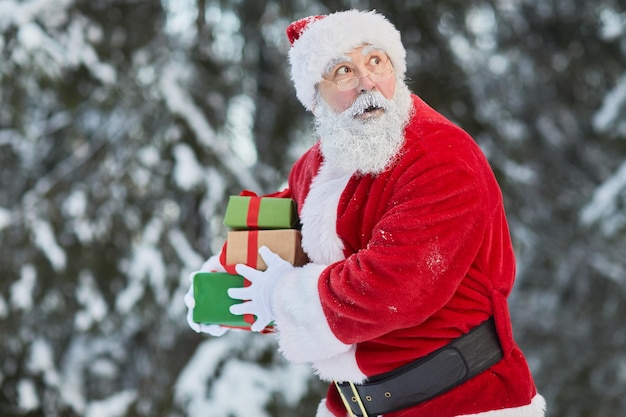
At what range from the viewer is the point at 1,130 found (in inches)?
171

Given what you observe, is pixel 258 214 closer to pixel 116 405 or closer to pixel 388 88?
pixel 388 88

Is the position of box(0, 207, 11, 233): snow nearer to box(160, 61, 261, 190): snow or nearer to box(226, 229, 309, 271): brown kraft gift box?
box(160, 61, 261, 190): snow

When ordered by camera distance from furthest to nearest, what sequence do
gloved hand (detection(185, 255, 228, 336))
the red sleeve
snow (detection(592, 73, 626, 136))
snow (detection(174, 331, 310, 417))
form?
1. snow (detection(592, 73, 626, 136))
2. snow (detection(174, 331, 310, 417))
3. gloved hand (detection(185, 255, 228, 336))
4. the red sleeve

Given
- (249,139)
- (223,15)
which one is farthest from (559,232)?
(223,15)

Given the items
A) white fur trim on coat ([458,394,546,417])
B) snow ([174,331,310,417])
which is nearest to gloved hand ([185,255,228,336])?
white fur trim on coat ([458,394,546,417])

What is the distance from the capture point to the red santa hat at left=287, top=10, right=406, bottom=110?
5.93 ft

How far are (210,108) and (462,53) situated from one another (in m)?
1.53

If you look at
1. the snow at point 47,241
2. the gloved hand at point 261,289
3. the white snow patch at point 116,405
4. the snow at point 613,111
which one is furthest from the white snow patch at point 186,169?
the snow at point 613,111

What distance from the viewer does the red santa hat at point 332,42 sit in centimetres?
181

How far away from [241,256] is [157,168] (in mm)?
2320

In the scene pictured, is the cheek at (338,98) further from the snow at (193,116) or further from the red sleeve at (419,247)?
the snow at (193,116)

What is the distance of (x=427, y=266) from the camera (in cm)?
157

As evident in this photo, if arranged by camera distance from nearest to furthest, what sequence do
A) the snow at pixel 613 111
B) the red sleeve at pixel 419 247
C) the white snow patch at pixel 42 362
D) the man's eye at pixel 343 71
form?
the red sleeve at pixel 419 247
the man's eye at pixel 343 71
the white snow patch at pixel 42 362
the snow at pixel 613 111

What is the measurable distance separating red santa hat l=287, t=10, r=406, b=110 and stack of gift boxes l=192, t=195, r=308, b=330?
310 mm
